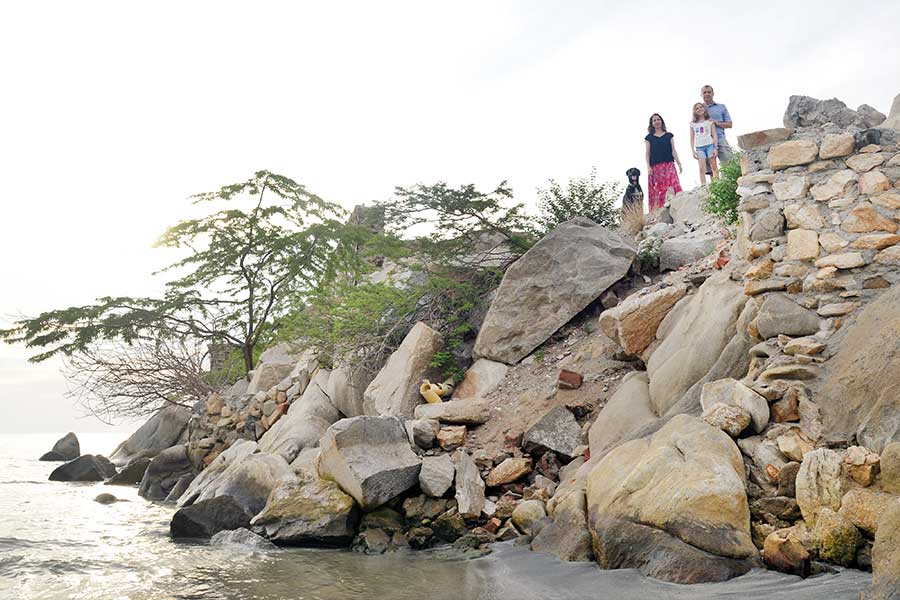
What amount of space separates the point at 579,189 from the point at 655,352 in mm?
5875

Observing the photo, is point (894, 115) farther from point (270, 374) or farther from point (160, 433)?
point (160, 433)

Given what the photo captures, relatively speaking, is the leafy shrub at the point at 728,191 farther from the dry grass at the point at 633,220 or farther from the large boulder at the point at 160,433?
the large boulder at the point at 160,433

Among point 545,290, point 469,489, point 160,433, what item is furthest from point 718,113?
point 160,433

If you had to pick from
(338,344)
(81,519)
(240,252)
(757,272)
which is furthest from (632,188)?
(81,519)

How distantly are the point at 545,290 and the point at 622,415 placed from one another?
3.02 metres

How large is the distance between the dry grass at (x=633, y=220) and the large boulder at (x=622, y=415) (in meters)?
5.48

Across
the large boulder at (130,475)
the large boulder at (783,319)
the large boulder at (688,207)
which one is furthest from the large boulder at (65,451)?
the large boulder at (783,319)

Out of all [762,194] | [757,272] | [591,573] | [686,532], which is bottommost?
[591,573]

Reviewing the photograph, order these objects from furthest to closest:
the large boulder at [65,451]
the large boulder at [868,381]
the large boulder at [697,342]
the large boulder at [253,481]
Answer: the large boulder at [65,451], the large boulder at [253,481], the large boulder at [697,342], the large boulder at [868,381]

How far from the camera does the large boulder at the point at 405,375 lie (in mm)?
8859

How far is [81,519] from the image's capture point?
332 inches

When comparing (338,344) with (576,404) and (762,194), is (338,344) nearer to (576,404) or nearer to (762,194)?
(576,404)

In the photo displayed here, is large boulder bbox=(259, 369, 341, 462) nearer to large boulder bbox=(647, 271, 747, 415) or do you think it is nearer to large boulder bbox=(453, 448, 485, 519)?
large boulder bbox=(453, 448, 485, 519)

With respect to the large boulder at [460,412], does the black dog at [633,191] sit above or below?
above
